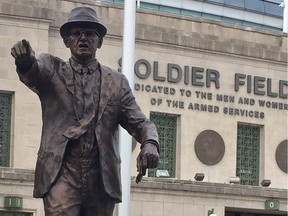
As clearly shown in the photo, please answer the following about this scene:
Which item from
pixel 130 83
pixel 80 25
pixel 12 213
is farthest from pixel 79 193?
pixel 12 213

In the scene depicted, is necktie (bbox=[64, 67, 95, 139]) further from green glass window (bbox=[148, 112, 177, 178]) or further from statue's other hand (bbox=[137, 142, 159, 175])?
green glass window (bbox=[148, 112, 177, 178])

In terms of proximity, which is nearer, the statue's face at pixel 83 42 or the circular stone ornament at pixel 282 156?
the statue's face at pixel 83 42

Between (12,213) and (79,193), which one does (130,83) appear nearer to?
(12,213)

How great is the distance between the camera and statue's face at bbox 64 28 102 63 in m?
8.84

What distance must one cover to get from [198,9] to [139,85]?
1038 cm

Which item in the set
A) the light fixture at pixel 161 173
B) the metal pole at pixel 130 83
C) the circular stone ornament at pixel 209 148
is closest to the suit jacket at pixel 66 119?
the metal pole at pixel 130 83

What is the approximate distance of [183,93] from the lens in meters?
38.4

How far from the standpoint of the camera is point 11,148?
3478 centimetres

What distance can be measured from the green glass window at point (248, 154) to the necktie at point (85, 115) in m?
30.8

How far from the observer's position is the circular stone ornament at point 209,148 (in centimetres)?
3853

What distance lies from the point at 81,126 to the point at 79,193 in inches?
18.3

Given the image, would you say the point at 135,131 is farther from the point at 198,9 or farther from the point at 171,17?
the point at 198,9

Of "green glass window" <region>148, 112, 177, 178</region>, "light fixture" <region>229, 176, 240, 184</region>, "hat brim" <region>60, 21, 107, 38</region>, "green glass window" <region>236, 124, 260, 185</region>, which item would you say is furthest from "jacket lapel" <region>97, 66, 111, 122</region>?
"green glass window" <region>236, 124, 260, 185</region>

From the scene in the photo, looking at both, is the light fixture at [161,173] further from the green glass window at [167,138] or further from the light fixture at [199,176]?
the light fixture at [199,176]
